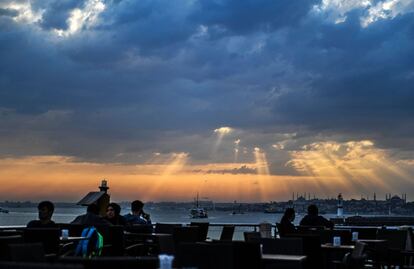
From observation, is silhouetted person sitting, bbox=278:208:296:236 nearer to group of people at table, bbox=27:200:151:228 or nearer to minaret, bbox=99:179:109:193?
group of people at table, bbox=27:200:151:228

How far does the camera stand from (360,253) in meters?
6.93

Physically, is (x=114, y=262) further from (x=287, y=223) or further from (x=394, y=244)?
(x=394, y=244)

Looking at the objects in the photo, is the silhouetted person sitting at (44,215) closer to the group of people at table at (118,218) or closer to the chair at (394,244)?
the group of people at table at (118,218)

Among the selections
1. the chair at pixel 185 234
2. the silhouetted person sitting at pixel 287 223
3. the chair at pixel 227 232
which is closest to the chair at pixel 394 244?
the silhouetted person sitting at pixel 287 223

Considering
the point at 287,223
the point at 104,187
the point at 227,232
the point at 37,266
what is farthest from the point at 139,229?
the point at 37,266

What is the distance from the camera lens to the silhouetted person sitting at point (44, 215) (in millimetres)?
8648

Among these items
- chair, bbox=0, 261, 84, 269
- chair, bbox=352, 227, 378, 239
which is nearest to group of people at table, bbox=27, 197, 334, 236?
chair, bbox=352, 227, 378, 239

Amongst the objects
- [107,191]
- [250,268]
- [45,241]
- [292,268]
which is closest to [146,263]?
[250,268]

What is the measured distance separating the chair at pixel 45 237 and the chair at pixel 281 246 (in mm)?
2572

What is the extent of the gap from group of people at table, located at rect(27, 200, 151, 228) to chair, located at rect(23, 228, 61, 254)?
0.60m

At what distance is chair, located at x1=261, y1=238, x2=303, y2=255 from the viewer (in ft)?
24.0

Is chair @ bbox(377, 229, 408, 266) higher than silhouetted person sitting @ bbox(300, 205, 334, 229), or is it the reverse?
silhouetted person sitting @ bbox(300, 205, 334, 229)

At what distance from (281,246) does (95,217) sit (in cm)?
325

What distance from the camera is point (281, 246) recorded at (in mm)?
7348
